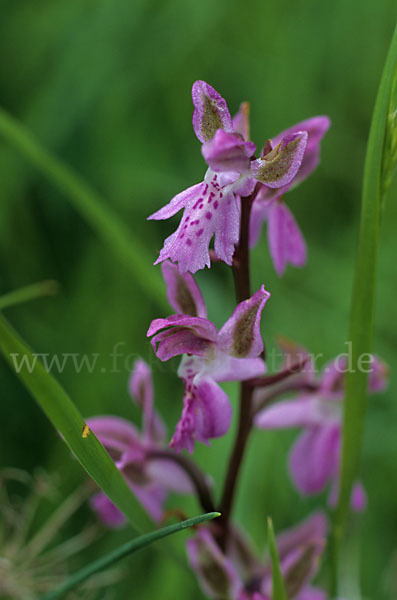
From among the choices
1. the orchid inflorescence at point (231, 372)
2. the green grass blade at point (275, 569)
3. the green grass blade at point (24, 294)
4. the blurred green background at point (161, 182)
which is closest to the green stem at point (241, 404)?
the orchid inflorescence at point (231, 372)

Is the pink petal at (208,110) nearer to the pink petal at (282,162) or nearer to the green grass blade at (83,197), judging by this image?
the pink petal at (282,162)

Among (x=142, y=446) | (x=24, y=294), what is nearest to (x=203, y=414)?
(x=142, y=446)

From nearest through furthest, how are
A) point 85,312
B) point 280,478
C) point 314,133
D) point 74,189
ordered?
point 314,133, point 74,189, point 280,478, point 85,312

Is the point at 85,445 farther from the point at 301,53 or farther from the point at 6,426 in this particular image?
the point at 301,53

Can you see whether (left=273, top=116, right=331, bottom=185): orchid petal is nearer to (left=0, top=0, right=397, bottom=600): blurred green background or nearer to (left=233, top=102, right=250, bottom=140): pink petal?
(left=233, top=102, right=250, bottom=140): pink petal

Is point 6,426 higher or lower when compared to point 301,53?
lower

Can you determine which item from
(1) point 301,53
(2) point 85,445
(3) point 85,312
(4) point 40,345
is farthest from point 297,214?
(2) point 85,445

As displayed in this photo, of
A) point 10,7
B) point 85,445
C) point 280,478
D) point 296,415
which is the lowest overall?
point 280,478

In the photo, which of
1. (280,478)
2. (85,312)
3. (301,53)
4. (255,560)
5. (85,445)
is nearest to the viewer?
(85,445)
